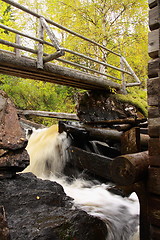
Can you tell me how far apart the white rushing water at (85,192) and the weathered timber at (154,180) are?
981mm

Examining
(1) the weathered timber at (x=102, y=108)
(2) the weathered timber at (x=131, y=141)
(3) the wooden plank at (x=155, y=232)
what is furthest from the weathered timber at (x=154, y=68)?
(1) the weathered timber at (x=102, y=108)

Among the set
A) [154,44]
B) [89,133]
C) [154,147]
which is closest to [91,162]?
[89,133]

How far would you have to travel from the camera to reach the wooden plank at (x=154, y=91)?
7.50 ft

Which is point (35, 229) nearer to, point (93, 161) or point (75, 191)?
point (75, 191)

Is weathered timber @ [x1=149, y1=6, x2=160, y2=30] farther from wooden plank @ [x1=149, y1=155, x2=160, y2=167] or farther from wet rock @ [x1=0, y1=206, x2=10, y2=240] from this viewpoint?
wet rock @ [x1=0, y1=206, x2=10, y2=240]

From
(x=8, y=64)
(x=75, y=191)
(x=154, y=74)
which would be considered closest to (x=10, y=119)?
(x=8, y=64)

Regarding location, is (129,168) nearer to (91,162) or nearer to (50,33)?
(91,162)

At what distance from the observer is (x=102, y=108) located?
753 cm

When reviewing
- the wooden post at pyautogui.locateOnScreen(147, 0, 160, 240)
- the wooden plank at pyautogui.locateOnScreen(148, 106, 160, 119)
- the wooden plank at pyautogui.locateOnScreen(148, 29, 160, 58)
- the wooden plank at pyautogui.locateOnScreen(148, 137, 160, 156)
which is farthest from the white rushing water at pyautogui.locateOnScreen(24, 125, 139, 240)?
the wooden plank at pyautogui.locateOnScreen(148, 29, 160, 58)

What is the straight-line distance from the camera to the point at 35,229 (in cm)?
207

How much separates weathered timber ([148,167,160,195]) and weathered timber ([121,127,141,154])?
0.65 metres

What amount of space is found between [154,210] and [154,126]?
41.0 inches

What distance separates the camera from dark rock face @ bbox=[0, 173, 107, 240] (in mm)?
2064

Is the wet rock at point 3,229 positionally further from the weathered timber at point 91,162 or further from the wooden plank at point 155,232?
the weathered timber at point 91,162
